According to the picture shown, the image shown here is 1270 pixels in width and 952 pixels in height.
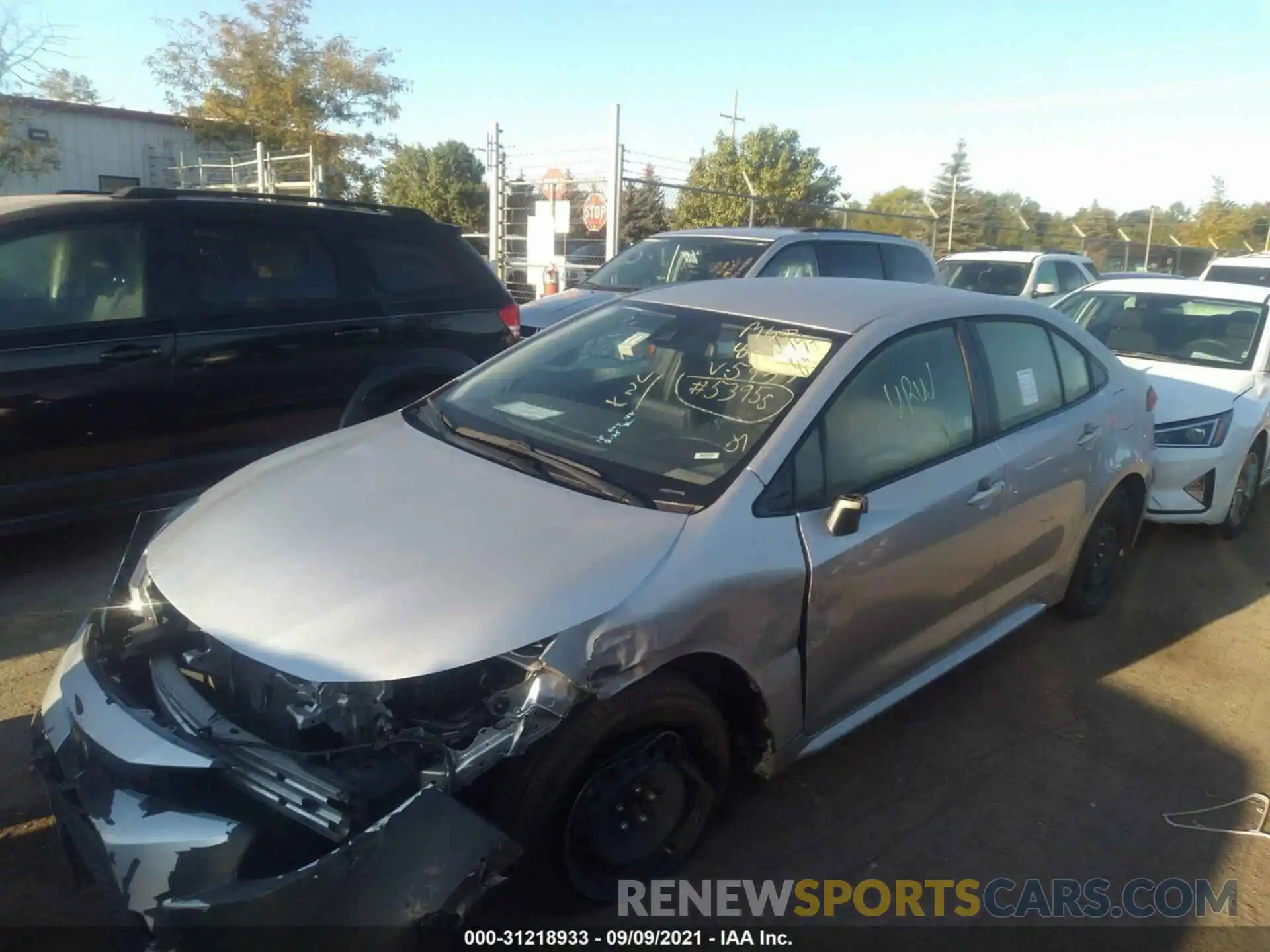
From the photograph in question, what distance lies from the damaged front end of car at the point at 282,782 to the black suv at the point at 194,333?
238 centimetres

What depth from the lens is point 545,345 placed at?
3943 mm

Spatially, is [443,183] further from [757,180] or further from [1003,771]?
[1003,771]

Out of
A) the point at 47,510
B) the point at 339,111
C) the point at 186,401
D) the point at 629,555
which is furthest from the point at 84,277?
the point at 339,111

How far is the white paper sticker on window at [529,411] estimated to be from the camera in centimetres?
340

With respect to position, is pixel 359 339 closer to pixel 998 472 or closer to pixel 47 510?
pixel 47 510

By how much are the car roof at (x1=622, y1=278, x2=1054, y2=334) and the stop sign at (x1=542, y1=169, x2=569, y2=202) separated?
12824mm

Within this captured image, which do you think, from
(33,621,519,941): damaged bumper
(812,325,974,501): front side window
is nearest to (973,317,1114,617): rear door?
(812,325,974,501): front side window

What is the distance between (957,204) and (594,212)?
3468 centimetres

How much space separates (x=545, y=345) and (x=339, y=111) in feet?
72.2

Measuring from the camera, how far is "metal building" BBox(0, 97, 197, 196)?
21438 mm

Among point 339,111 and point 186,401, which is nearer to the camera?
point 186,401

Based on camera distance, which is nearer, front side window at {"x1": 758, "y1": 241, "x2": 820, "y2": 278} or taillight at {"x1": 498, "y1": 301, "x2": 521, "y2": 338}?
taillight at {"x1": 498, "y1": 301, "x2": 521, "y2": 338}

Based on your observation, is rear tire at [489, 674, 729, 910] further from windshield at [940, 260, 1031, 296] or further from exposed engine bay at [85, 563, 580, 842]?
windshield at [940, 260, 1031, 296]

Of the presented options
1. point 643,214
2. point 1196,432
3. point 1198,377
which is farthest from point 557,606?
point 643,214
